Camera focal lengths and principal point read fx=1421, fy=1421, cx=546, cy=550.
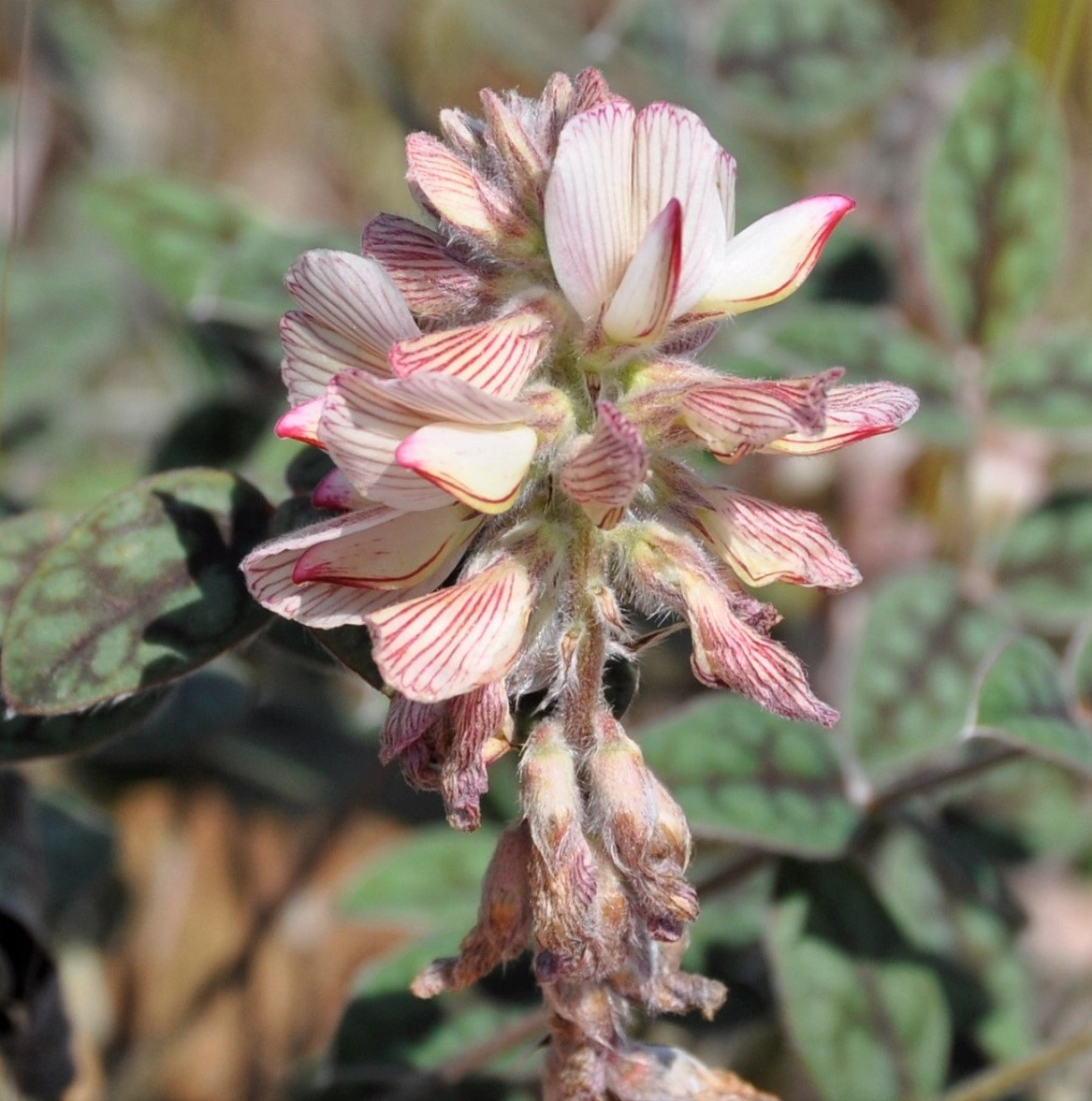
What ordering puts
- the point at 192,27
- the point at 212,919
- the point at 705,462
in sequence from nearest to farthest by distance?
the point at 705,462 → the point at 212,919 → the point at 192,27

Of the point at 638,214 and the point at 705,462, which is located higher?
the point at 638,214

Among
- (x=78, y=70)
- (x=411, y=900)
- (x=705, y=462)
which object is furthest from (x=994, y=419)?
(x=78, y=70)

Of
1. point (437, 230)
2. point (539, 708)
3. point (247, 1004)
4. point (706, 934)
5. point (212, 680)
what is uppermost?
point (437, 230)

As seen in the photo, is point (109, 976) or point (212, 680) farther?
point (109, 976)

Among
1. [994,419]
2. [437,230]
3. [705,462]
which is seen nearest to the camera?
[437,230]

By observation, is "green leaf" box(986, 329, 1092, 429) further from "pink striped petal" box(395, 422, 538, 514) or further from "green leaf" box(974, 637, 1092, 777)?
"pink striped petal" box(395, 422, 538, 514)

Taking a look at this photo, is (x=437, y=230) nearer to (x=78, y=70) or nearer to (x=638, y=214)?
(x=638, y=214)

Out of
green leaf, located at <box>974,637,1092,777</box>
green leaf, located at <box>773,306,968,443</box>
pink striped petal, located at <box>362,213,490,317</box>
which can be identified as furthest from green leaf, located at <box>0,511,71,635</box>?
green leaf, located at <box>773,306,968,443</box>
